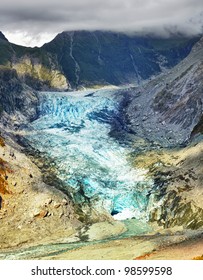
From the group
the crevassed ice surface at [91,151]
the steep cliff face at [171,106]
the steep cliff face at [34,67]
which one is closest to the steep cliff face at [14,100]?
the crevassed ice surface at [91,151]

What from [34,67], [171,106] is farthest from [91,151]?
[34,67]

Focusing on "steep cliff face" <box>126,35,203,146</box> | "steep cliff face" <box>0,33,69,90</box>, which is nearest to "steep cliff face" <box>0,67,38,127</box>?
"steep cliff face" <box>126,35,203,146</box>

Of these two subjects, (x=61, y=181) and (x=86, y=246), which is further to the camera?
(x=61, y=181)

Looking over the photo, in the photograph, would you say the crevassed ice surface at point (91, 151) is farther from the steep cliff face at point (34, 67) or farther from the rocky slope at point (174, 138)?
the steep cliff face at point (34, 67)

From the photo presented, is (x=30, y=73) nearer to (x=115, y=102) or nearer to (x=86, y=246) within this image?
(x=115, y=102)

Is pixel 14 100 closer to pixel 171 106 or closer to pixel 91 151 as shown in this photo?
pixel 171 106

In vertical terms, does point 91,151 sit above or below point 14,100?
below

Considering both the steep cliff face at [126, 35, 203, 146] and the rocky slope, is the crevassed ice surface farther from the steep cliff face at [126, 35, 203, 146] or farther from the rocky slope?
the steep cliff face at [126, 35, 203, 146]

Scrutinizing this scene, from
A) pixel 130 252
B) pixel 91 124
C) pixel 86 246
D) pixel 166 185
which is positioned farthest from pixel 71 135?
pixel 130 252
